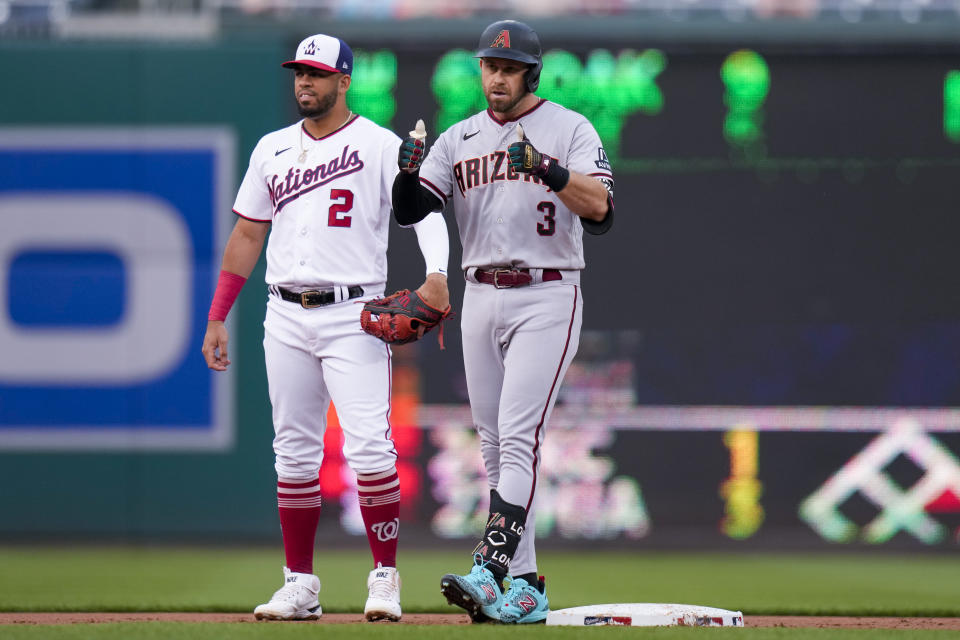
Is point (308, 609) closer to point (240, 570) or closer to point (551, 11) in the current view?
point (240, 570)

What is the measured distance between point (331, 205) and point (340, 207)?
3 centimetres

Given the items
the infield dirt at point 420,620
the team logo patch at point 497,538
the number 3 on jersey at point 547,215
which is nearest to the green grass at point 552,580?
the infield dirt at point 420,620

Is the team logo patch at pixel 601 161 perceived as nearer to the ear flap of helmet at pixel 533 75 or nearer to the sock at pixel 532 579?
the ear flap of helmet at pixel 533 75

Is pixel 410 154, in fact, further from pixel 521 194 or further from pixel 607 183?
pixel 607 183

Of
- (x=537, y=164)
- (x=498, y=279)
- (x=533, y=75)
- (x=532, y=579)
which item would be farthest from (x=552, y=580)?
(x=537, y=164)

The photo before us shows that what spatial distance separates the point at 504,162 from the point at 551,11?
438 cm

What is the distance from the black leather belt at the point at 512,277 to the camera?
433 centimetres

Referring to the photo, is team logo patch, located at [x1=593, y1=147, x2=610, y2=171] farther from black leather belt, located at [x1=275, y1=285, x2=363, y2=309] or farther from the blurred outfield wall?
the blurred outfield wall

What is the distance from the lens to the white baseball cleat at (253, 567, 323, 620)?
4.38m

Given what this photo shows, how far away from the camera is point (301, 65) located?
14.8ft

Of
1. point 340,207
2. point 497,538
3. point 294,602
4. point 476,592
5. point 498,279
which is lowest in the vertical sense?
point 294,602

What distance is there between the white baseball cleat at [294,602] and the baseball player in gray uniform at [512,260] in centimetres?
65

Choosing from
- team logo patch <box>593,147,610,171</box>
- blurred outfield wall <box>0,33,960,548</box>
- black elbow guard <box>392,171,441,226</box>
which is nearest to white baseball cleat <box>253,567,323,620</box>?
black elbow guard <box>392,171,441,226</box>

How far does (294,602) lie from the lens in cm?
445
